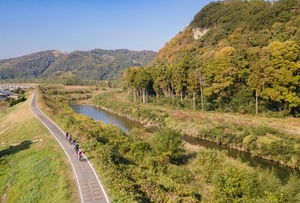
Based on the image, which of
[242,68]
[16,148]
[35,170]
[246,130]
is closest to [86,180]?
[35,170]

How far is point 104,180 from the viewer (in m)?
17.8

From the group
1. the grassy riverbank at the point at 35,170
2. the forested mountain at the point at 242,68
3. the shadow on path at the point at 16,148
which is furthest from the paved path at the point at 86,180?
the forested mountain at the point at 242,68

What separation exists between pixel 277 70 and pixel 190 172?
91.1 ft

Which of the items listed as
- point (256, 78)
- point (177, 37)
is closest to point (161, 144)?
point (256, 78)

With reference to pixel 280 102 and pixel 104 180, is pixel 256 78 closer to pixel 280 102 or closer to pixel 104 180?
pixel 280 102

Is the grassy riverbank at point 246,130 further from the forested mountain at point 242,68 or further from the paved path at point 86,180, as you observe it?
the paved path at point 86,180

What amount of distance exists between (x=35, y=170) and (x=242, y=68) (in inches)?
1576

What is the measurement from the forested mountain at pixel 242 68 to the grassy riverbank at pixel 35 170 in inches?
1324

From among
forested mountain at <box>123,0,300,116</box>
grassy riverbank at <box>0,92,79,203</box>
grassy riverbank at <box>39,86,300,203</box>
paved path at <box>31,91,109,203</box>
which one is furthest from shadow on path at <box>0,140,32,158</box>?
forested mountain at <box>123,0,300,116</box>

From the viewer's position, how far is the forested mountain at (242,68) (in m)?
41.6

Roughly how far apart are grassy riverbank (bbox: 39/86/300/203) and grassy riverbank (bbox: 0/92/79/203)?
2662 mm

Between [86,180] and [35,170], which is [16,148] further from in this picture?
[86,180]

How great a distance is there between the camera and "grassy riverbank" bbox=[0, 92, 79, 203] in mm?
17484

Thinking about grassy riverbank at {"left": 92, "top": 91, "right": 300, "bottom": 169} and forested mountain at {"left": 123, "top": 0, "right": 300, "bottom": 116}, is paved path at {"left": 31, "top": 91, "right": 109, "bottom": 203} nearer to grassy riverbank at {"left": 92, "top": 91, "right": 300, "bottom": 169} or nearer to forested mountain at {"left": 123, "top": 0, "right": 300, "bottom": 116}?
grassy riverbank at {"left": 92, "top": 91, "right": 300, "bottom": 169}
